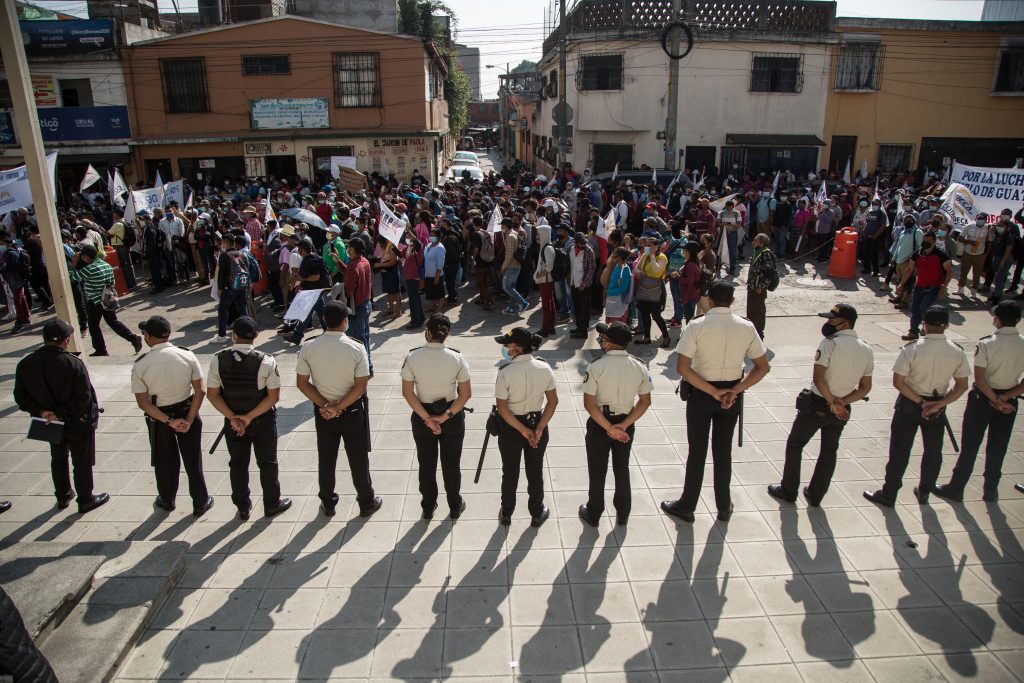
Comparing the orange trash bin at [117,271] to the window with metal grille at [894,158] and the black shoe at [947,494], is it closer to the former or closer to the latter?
the black shoe at [947,494]

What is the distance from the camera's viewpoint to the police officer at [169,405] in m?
5.19

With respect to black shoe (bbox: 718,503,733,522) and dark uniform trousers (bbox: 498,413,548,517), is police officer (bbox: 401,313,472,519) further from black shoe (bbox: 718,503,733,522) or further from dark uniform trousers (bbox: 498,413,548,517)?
black shoe (bbox: 718,503,733,522)

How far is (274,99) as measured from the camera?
81.4 feet

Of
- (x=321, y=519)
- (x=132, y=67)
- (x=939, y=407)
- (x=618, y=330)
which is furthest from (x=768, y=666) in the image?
(x=132, y=67)

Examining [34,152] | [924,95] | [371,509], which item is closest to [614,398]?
[371,509]

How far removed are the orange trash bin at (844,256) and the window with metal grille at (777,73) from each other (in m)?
12.7

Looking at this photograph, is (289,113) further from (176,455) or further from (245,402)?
(245,402)

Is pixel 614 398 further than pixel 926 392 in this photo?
No

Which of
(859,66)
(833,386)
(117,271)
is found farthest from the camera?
(859,66)

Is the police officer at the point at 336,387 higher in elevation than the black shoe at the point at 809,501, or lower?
higher

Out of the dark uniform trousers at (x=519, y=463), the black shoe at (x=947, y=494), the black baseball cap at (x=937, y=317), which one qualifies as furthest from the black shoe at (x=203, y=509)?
the black shoe at (x=947, y=494)

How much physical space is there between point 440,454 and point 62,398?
297 centimetres

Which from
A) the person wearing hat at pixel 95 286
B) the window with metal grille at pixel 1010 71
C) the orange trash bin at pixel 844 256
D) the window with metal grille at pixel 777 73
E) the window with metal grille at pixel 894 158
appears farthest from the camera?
the window with metal grille at pixel 894 158

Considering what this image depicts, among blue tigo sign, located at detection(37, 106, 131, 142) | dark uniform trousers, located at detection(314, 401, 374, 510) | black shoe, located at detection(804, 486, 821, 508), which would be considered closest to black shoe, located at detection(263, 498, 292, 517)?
dark uniform trousers, located at detection(314, 401, 374, 510)
